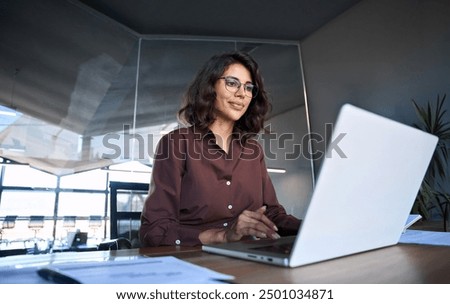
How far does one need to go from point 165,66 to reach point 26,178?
2.23m

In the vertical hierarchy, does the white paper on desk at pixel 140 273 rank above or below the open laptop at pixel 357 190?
below

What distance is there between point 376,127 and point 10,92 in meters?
4.28

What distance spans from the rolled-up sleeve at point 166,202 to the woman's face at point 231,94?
0.97 ft

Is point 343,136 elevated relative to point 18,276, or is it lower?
elevated

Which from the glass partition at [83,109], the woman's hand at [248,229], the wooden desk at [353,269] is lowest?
the wooden desk at [353,269]

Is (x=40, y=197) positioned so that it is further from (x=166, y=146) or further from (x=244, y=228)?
(x=244, y=228)

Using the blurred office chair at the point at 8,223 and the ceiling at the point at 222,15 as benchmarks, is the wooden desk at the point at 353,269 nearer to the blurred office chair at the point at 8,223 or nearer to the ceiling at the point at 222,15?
the blurred office chair at the point at 8,223

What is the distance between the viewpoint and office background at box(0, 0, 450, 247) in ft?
12.4

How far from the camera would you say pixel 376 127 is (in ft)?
2.14

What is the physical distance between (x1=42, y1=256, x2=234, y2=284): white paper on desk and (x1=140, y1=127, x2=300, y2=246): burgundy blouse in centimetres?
51

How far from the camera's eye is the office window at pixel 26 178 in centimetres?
368

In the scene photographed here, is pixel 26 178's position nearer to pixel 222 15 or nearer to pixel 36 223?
pixel 36 223

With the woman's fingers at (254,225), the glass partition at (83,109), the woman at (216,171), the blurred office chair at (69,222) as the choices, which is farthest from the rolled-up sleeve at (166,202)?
the blurred office chair at (69,222)
